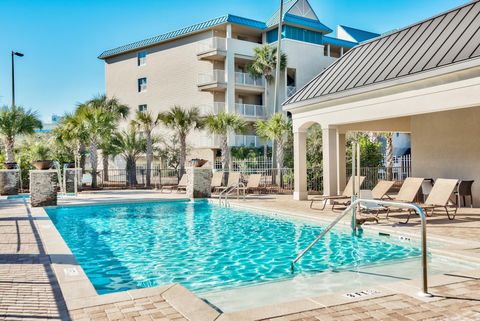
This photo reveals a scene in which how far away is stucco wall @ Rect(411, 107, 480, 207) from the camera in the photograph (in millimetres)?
13391

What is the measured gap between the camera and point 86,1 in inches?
780

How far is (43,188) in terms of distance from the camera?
15461mm

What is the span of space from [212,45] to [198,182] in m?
16.3

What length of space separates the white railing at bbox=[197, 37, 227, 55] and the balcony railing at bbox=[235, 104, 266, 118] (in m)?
4.32

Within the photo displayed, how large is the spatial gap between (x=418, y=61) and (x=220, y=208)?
7977mm

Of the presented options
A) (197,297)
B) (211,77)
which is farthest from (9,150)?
(197,297)

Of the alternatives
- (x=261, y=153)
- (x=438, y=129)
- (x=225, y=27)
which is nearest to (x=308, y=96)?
(x=438, y=129)

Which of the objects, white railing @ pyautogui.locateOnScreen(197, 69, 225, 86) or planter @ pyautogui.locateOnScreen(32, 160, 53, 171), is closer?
planter @ pyautogui.locateOnScreen(32, 160, 53, 171)

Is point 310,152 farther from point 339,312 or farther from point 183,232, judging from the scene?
point 339,312

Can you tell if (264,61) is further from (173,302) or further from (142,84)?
(173,302)

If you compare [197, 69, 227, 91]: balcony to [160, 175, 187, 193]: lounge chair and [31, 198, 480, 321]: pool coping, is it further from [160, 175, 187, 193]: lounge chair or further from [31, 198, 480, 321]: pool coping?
[31, 198, 480, 321]: pool coping

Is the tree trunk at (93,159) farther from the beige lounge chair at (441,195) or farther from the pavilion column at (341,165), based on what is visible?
the beige lounge chair at (441,195)

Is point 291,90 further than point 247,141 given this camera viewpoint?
Yes

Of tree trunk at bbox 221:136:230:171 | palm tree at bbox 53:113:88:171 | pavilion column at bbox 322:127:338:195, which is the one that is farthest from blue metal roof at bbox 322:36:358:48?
pavilion column at bbox 322:127:338:195
